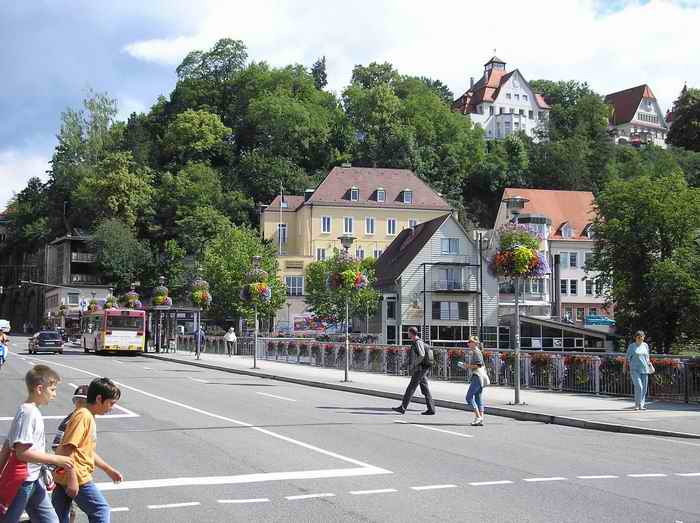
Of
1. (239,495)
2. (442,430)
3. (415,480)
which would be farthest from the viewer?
(442,430)

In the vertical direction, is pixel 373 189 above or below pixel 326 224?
above

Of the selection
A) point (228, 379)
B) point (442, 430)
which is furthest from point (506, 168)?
point (442, 430)

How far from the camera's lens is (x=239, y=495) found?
9.32 metres

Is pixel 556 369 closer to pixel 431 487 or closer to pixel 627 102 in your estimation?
pixel 431 487

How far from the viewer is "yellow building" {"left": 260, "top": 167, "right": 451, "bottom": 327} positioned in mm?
89938

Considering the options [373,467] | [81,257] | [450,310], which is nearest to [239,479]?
Answer: [373,467]

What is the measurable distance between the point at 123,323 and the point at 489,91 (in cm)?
10835

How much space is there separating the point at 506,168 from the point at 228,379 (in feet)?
276

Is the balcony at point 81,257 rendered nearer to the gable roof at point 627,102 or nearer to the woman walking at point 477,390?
the gable roof at point 627,102

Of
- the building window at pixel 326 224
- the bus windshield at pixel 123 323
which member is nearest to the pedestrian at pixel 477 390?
the bus windshield at pixel 123 323

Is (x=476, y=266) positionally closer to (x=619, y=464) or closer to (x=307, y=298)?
(x=307, y=298)

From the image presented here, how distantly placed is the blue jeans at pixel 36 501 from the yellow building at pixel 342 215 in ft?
269

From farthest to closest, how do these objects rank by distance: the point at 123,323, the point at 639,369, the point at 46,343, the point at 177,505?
the point at 46,343
the point at 123,323
the point at 639,369
the point at 177,505

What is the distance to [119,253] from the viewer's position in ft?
318
